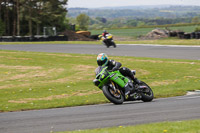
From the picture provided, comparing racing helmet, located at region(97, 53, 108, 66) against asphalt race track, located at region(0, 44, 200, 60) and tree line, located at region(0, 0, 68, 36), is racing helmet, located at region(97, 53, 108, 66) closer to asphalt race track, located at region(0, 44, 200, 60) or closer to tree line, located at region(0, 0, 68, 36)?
asphalt race track, located at region(0, 44, 200, 60)

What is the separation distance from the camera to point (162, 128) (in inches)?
271

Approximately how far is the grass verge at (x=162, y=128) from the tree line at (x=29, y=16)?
5581 cm

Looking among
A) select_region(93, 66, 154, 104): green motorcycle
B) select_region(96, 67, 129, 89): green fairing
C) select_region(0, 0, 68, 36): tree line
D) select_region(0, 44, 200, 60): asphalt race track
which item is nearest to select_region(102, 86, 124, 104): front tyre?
select_region(93, 66, 154, 104): green motorcycle

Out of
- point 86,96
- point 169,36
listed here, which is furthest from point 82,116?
point 169,36

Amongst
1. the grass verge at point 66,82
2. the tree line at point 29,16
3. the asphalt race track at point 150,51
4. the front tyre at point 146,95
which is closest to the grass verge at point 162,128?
the front tyre at point 146,95

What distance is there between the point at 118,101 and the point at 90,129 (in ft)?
11.2

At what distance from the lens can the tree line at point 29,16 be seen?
206ft

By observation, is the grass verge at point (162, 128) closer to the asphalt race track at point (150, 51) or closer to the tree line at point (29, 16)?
the asphalt race track at point (150, 51)

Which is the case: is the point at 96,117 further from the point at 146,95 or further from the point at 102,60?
the point at 146,95

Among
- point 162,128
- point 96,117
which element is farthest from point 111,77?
point 162,128

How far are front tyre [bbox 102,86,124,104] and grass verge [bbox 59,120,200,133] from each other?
3162 mm

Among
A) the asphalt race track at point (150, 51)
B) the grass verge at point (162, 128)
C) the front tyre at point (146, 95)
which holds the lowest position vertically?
the asphalt race track at point (150, 51)

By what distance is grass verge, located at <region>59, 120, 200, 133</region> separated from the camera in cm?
667

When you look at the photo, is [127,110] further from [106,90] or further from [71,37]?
[71,37]
